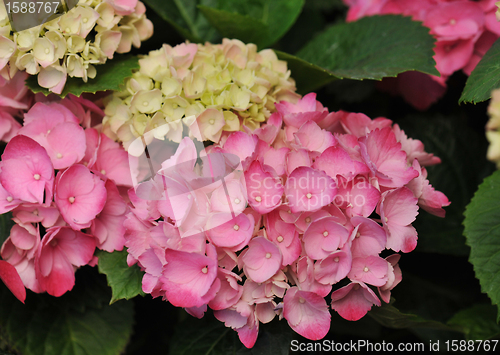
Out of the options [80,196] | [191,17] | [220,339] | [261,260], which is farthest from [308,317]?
[191,17]

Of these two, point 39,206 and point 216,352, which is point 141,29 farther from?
point 216,352

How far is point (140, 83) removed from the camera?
0.70m

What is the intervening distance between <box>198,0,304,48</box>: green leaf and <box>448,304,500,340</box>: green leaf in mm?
710

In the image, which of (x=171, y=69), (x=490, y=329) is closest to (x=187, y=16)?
(x=171, y=69)

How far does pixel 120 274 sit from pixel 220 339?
0.23 m

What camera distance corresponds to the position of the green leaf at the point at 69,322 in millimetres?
759

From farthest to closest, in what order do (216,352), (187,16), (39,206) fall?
(187,16), (216,352), (39,206)

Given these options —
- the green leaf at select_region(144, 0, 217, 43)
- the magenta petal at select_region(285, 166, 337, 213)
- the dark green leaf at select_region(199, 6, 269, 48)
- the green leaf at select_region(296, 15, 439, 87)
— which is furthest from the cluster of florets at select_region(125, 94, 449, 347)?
the green leaf at select_region(144, 0, 217, 43)

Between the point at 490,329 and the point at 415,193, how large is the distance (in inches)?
14.2

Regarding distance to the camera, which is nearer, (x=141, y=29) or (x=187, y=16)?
(x=141, y=29)

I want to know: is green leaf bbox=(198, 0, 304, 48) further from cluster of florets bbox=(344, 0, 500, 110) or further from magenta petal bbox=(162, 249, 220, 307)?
magenta petal bbox=(162, 249, 220, 307)

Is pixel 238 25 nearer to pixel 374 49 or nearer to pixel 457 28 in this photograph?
pixel 374 49

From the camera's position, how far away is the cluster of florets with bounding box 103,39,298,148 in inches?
26.3

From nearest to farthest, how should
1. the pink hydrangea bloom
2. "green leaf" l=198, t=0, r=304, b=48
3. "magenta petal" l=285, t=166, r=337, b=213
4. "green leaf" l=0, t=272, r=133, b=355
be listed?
"magenta petal" l=285, t=166, r=337, b=213 → the pink hydrangea bloom → "green leaf" l=0, t=272, r=133, b=355 → "green leaf" l=198, t=0, r=304, b=48
